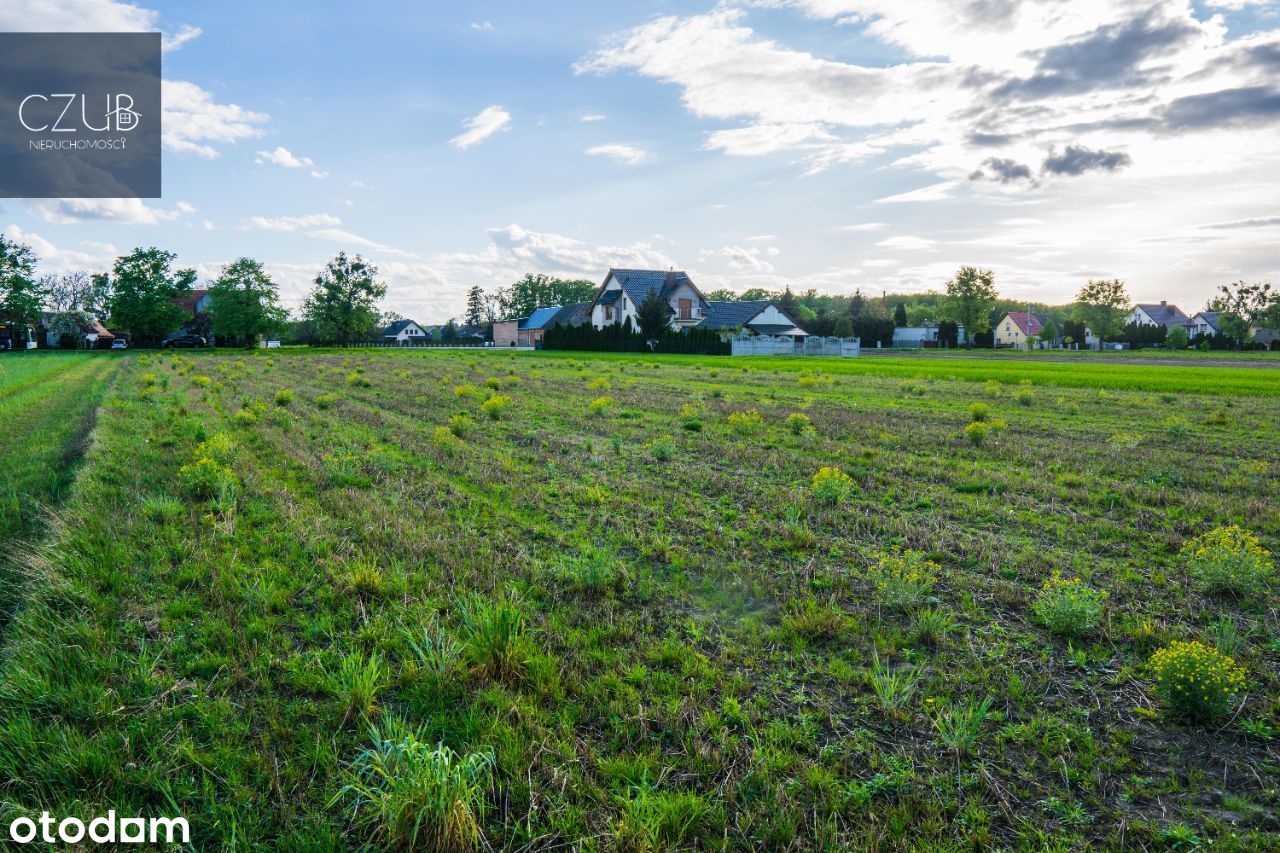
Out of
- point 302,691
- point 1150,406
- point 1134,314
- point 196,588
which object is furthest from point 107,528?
point 1134,314

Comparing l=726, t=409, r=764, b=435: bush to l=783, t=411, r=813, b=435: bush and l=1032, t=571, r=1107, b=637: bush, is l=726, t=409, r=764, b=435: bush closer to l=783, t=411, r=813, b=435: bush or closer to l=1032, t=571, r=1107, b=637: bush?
l=783, t=411, r=813, b=435: bush

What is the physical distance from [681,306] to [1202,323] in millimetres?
114494

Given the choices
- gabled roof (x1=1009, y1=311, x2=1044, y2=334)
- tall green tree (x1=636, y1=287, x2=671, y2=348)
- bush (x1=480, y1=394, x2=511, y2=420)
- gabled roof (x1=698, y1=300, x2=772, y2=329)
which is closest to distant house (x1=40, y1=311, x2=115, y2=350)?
tall green tree (x1=636, y1=287, x2=671, y2=348)

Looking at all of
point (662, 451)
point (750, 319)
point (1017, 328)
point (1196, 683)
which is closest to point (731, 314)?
point (750, 319)

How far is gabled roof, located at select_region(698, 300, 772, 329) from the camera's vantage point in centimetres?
7481

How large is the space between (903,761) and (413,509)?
6.16 meters

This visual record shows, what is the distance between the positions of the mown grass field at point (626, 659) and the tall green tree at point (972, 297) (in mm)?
100046

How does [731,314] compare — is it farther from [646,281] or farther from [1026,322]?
[1026,322]

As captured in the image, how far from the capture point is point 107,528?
266 inches

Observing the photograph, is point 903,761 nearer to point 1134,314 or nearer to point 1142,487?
→ point 1142,487

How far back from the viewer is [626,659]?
4508 millimetres

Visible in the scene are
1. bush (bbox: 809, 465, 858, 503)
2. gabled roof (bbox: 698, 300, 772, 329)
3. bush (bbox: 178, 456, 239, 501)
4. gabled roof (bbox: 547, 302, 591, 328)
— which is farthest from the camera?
gabled roof (bbox: 547, 302, 591, 328)

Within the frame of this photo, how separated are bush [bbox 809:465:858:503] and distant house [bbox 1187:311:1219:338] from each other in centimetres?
15026

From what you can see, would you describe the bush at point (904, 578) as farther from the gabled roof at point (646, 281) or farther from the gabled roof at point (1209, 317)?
the gabled roof at point (1209, 317)
